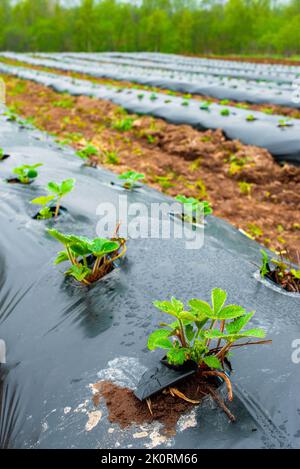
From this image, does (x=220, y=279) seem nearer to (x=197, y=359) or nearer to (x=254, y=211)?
(x=197, y=359)

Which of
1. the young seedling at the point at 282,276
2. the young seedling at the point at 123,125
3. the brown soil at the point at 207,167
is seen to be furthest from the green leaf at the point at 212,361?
the young seedling at the point at 123,125

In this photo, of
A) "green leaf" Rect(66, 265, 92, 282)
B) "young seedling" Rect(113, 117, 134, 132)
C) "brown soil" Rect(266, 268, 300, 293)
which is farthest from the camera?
"young seedling" Rect(113, 117, 134, 132)

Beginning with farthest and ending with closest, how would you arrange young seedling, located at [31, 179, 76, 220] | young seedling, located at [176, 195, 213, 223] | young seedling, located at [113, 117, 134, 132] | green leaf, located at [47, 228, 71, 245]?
young seedling, located at [113, 117, 134, 132] < young seedling, located at [176, 195, 213, 223] < young seedling, located at [31, 179, 76, 220] < green leaf, located at [47, 228, 71, 245]

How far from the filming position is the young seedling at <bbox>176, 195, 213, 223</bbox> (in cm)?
221

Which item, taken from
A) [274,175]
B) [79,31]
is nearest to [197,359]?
[274,175]

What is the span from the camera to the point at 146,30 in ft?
145

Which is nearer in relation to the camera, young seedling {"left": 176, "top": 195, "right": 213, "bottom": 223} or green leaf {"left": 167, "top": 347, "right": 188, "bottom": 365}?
green leaf {"left": 167, "top": 347, "right": 188, "bottom": 365}

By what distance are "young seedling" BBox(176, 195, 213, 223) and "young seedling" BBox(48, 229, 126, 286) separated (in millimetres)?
598

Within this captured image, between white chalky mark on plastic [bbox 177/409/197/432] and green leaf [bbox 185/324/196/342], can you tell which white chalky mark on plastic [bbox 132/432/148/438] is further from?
green leaf [bbox 185/324/196/342]

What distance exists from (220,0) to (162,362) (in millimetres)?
68559

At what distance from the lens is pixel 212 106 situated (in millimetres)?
7355

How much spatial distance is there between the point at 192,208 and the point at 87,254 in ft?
2.76

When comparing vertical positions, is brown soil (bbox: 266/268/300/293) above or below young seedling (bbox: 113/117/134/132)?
below

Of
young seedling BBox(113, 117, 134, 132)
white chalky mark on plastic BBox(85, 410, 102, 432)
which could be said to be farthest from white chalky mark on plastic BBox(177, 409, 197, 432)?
young seedling BBox(113, 117, 134, 132)
